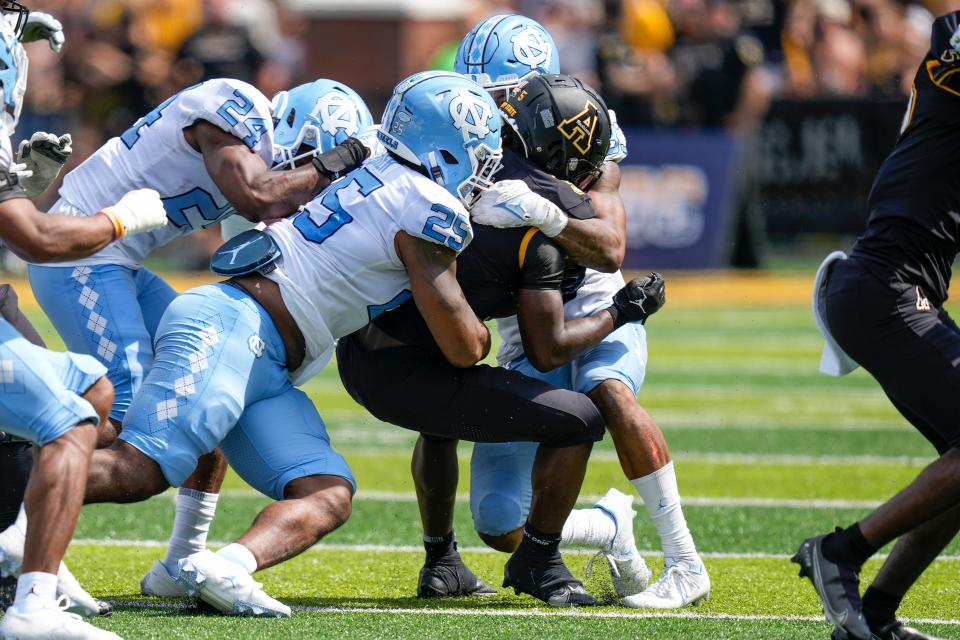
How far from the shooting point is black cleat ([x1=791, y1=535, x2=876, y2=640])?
4129mm

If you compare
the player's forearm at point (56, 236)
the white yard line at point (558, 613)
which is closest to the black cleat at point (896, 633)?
the white yard line at point (558, 613)

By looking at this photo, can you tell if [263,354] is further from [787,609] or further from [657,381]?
[657,381]

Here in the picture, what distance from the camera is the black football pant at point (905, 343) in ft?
13.5

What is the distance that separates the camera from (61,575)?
4383mm

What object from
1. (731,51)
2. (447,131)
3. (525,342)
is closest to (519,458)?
(525,342)

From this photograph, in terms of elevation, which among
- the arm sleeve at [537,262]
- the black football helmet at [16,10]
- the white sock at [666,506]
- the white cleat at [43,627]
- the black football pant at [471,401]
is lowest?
the white sock at [666,506]

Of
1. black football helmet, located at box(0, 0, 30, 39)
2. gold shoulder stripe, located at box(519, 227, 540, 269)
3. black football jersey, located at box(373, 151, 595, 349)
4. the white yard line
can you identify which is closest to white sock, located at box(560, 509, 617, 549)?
the white yard line

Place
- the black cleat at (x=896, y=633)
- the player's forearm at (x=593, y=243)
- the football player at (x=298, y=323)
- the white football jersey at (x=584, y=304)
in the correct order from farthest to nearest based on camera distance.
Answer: the white football jersey at (x=584, y=304)
the player's forearm at (x=593, y=243)
the football player at (x=298, y=323)
the black cleat at (x=896, y=633)

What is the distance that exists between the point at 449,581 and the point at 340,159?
141cm

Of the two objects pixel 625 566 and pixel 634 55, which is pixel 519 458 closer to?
pixel 625 566

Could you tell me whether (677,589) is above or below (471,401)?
below

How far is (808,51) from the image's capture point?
17.0 meters

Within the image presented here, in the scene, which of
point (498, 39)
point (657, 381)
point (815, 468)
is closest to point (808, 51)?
point (657, 381)

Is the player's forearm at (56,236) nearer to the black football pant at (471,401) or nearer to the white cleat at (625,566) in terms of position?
the black football pant at (471,401)
